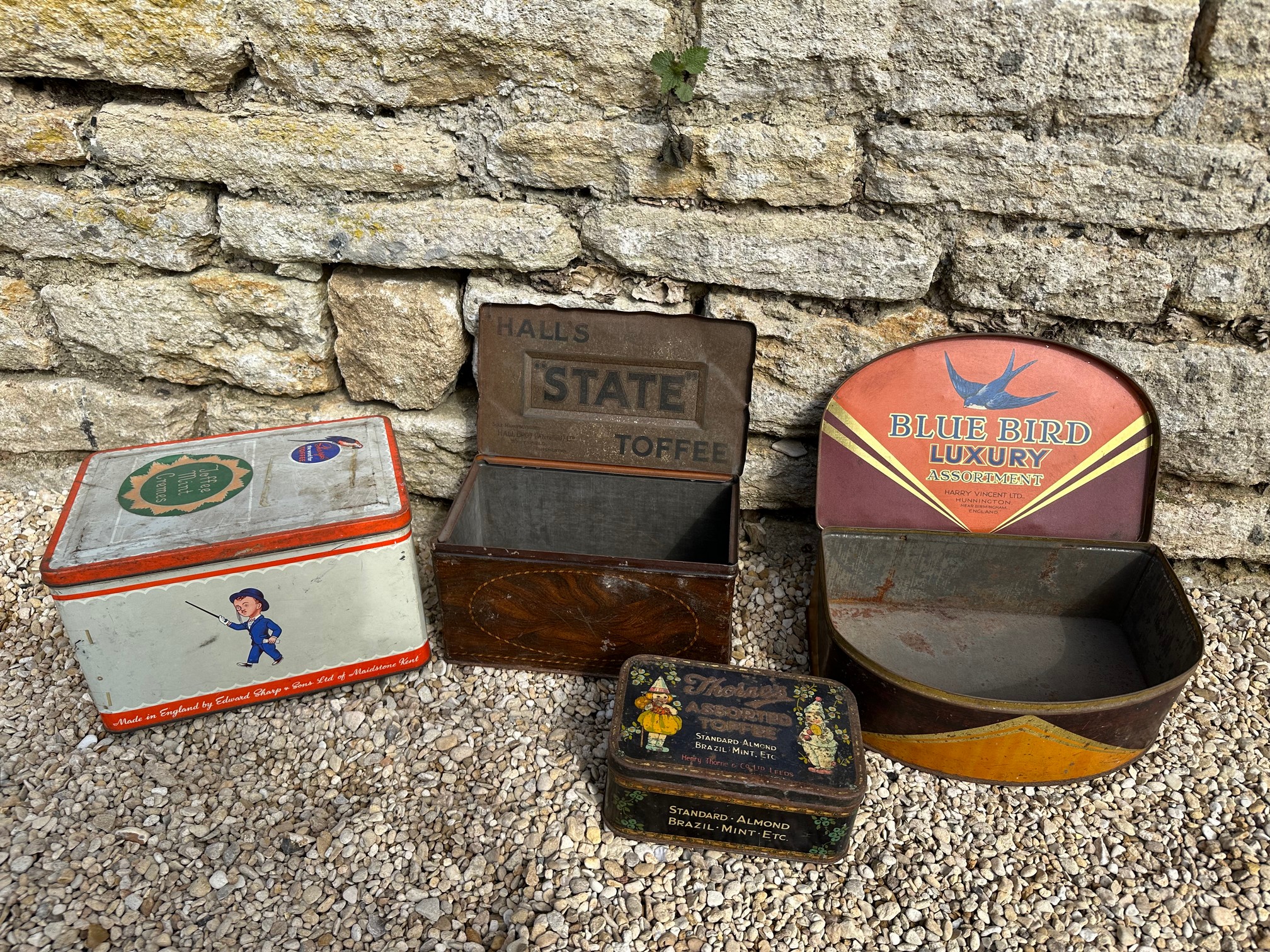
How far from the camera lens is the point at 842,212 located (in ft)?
6.94

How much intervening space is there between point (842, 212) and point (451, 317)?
3.65 ft

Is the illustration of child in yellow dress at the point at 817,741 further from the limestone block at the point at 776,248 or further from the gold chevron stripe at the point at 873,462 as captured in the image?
the limestone block at the point at 776,248

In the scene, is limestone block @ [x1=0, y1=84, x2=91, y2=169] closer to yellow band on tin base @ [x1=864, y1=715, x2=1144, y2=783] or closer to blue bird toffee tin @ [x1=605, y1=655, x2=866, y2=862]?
blue bird toffee tin @ [x1=605, y1=655, x2=866, y2=862]

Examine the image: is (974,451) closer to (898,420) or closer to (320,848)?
(898,420)

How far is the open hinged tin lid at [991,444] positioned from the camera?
7.26 feet

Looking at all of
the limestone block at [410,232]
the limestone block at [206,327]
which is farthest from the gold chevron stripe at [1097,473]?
the limestone block at [206,327]

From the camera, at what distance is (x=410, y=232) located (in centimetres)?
218

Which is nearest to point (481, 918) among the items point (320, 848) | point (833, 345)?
point (320, 848)

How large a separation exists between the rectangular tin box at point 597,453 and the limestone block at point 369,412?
0.57 ft

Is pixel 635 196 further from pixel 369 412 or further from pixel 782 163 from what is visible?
pixel 369 412

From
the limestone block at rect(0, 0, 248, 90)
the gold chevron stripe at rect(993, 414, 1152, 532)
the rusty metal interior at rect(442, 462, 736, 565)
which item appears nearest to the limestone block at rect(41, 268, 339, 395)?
the limestone block at rect(0, 0, 248, 90)

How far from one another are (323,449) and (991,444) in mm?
1807

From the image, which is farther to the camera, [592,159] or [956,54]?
[592,159]

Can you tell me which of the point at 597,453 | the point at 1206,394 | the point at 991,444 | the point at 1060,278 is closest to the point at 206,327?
the point at 597,453
